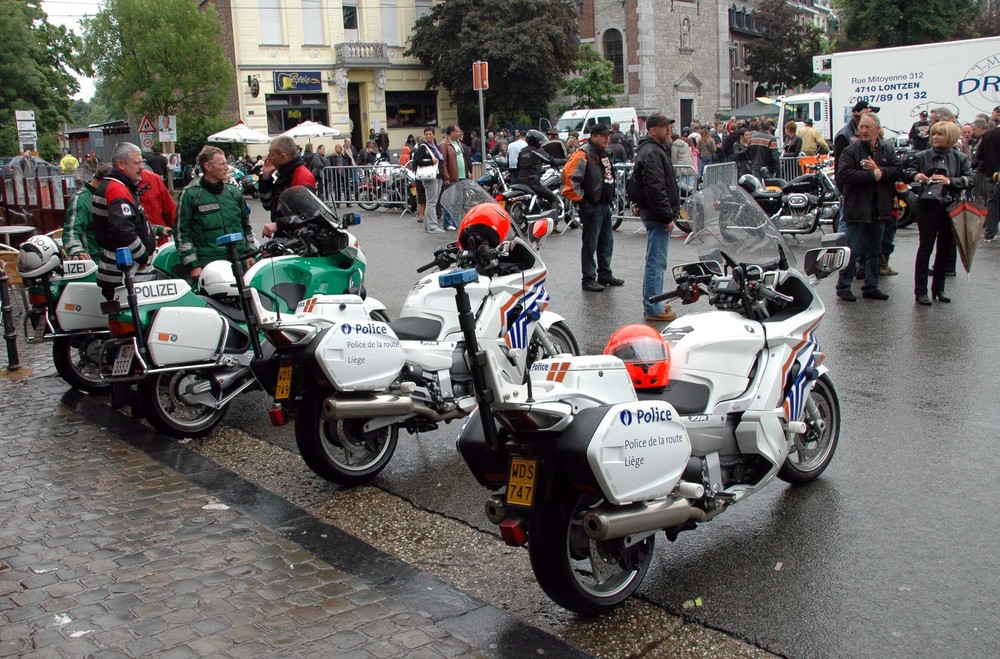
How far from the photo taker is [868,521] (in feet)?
15.8

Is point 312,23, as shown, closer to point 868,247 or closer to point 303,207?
point 868,247

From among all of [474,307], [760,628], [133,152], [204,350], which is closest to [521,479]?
[760,628]

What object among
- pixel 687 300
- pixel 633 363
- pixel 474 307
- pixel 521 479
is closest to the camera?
pixel 521 479

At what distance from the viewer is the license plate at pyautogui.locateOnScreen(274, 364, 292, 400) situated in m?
5.45

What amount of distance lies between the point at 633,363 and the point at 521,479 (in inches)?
34.5

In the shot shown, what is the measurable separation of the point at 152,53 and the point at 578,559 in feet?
126

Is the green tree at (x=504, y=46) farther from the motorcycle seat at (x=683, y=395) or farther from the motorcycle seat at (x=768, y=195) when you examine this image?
the motorcycle seat at (x=683, y=395)

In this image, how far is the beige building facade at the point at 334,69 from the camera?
1794 inches

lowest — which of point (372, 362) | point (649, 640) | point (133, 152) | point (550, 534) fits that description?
point (649, 640)

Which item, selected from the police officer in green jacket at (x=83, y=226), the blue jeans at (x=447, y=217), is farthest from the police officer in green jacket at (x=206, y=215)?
the blue jeans at (x=447, y=217)

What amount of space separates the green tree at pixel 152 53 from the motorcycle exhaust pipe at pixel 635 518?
38.3 metres

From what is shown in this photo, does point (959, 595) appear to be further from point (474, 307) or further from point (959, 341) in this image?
point (959, 341)

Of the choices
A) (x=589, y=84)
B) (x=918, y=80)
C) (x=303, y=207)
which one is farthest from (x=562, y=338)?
(x=589, y=84)

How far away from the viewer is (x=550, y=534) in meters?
3.76
